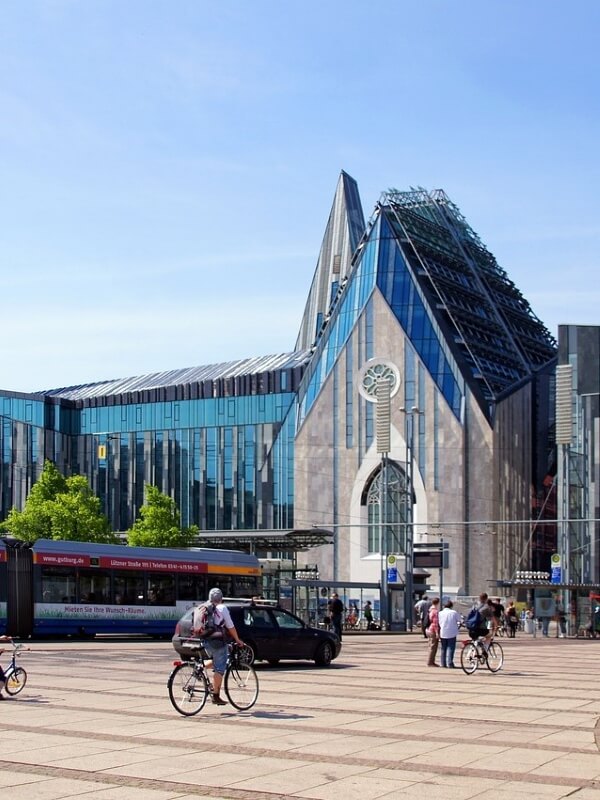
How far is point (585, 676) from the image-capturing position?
27156 mm

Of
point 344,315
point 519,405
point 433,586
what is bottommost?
A: point 433,586

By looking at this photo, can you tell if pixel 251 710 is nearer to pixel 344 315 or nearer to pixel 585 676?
pixel 585 676

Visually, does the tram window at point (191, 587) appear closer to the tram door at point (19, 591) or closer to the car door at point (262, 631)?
the tram door at point (19, 591)

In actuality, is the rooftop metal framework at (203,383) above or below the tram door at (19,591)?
above

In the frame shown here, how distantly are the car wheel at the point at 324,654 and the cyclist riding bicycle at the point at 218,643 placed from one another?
11.1 meters

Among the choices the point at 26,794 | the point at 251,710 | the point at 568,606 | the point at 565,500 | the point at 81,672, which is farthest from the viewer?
the point at 565,500

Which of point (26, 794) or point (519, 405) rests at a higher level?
point (519, 405)

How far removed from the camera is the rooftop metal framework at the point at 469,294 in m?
87.4

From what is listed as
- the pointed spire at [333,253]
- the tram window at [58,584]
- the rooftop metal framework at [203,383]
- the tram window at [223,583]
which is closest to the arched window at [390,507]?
the rooftop metal framework at [203,383]

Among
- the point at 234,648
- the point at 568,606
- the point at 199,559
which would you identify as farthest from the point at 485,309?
the point at 234,648

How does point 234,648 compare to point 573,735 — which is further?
point 234,648

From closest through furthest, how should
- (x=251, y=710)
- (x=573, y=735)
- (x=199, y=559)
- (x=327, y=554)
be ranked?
(x=573, y=735), (x=251, y=710), (x=199, y=559), (x=327, y=554)

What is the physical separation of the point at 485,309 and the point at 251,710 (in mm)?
82530

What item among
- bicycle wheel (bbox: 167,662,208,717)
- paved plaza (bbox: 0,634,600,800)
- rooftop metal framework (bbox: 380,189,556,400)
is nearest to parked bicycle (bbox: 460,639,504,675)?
paved plaza (bbox: 0,634,600,800)
